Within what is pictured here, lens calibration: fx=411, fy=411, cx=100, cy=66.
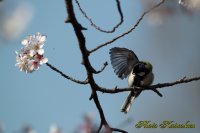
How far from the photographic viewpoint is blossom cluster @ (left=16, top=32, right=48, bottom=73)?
3760 millimetres

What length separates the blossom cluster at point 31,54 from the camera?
148 inches

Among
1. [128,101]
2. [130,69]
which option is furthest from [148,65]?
[128,101]

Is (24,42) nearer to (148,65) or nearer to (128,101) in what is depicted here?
(128,101)

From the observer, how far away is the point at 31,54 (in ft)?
12.5

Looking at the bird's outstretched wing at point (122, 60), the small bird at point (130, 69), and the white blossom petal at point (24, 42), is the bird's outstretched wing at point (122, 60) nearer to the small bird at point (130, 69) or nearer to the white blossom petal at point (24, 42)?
the small bird at point (130, 69)

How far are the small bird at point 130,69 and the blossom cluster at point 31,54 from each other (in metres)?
0.83

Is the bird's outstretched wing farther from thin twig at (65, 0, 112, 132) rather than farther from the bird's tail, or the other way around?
thin twig at (65, 0, 112, 132)

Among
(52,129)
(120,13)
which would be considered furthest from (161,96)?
(52,129)

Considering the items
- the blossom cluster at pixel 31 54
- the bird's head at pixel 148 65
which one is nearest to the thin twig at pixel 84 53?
the blossom cluster at pixel 31 54

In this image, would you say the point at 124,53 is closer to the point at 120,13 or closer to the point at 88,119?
the point at 120,13

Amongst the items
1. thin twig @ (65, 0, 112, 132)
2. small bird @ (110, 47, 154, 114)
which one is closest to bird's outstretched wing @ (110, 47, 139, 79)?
small bird @ (110, 47, 154, 114)

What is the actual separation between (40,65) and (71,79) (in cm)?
31

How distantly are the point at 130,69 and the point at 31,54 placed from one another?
1.26 m

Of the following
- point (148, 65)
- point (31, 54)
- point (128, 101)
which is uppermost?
point (31, 54)
